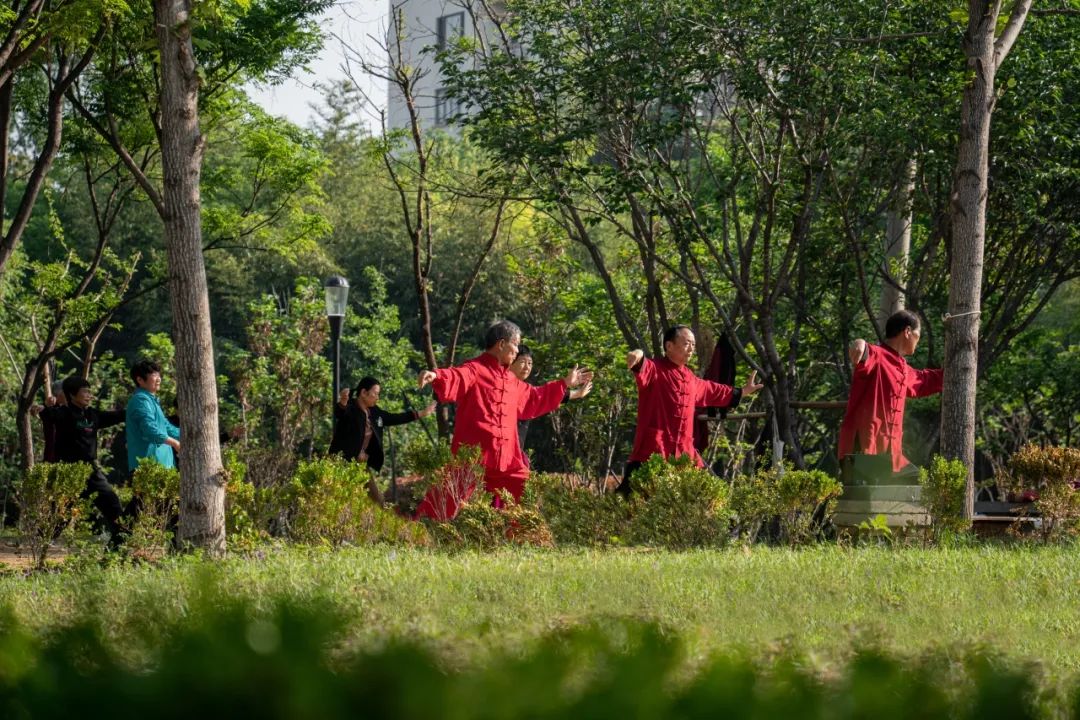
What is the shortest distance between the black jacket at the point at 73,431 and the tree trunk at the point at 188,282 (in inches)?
142

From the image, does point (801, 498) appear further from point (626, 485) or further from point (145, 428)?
point (145, 428)

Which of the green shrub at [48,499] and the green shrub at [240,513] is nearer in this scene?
the green shrub at [240,513]

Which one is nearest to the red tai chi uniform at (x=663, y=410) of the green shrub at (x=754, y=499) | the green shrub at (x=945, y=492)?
the green shrub at (x=754, y=499)

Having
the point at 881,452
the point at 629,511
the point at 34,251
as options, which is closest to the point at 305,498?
the point at 629,511

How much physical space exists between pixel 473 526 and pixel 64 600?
2946mm

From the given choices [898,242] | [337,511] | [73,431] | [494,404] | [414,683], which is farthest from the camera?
[898,242]

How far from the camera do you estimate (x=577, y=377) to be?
1154cm

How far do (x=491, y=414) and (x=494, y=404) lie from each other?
8 centimetres

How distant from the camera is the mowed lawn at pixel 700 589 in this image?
546 cm

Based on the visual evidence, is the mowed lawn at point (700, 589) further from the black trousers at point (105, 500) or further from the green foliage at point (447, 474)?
the black trousers at point (105, 500)

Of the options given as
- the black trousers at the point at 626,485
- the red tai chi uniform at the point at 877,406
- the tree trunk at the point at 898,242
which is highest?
the tree trunk at the point at 898,242

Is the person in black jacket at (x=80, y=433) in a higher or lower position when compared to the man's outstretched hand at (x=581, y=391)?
lower

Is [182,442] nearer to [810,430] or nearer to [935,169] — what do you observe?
[935,169]

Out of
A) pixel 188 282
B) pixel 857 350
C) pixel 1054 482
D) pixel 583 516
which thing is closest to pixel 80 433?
pixel 188 282
